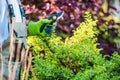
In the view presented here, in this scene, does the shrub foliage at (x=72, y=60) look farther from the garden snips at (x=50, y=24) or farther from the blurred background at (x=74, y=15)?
the blurred background at (x=74, y=15)

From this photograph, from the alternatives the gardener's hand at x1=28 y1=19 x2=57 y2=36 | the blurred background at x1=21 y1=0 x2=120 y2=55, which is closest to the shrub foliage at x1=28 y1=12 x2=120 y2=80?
the gardener's hand at x1=28 y1=19 x2=57 y2=36

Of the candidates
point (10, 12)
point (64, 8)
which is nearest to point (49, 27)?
point (10, 12)

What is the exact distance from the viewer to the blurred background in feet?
17.6

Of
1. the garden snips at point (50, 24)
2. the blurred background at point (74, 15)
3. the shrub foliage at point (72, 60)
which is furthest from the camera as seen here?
the blurred background at point (74, 15)

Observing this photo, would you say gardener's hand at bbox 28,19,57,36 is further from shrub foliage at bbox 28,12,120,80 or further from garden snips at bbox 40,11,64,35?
shrub foliage at bbox 28,12,120,80

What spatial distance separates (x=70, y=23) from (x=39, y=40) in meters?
1.72

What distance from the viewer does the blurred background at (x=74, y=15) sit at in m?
5.36

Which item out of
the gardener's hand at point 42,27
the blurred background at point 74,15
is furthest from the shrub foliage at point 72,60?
the blurred background at point 74,15

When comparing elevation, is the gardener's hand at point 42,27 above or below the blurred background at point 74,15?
above

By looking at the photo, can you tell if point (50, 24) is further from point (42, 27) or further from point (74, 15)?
point (74, 15)

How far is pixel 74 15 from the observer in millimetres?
5648

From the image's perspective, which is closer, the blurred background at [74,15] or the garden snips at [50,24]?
the garden snips at [50,24]

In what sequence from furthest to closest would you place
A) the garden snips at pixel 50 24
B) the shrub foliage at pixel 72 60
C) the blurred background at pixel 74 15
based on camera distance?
the blurred background at pixel 74 15 < the shrub foliage at pixel 72 60 < the garden snips at pixel 50 24

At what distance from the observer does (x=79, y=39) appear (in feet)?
13.1
